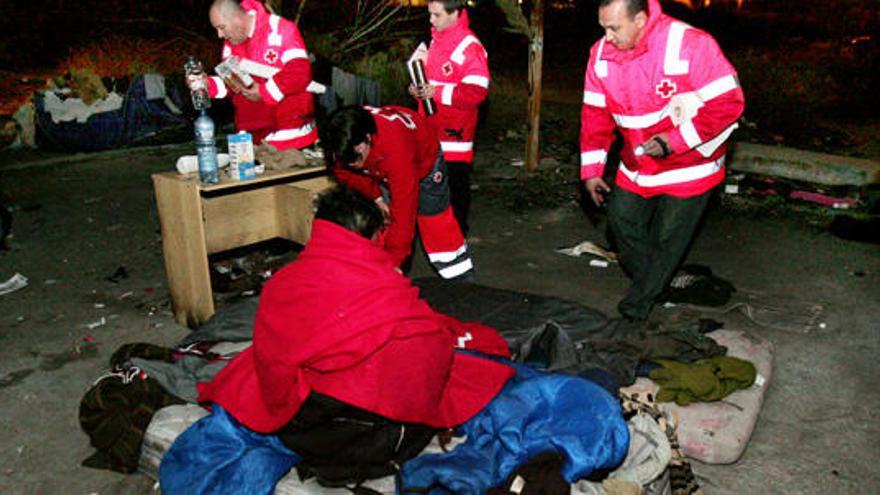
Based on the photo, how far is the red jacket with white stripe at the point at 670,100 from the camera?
3.84 m

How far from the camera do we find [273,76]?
5.24 m

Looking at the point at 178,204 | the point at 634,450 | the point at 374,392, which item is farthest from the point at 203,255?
the point at 634,450

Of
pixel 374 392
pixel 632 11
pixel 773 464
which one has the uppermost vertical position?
pixel 632 11

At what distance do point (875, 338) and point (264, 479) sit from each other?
3921 millimetres

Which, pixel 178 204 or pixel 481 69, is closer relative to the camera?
pixel 178 204

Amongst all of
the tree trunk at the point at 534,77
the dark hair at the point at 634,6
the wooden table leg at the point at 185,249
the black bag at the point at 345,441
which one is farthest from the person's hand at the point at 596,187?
the tree trunk at the point at 534,77

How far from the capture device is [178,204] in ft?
Result: 14.5

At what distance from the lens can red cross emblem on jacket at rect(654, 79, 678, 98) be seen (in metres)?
3.91

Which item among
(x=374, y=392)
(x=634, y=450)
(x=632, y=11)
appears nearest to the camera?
(x=374, y=392)

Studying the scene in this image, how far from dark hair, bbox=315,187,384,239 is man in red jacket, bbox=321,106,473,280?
1.31 ft

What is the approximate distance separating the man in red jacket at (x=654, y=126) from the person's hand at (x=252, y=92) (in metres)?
2.39

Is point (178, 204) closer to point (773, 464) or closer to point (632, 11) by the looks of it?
point (632, 11)

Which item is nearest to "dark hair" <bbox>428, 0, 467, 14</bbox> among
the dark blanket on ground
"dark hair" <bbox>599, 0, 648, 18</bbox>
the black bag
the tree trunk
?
"dark hair" <bbox>599, 0, 648, 18</bbox>

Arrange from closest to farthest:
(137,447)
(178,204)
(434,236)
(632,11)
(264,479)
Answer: (264,479) < (137,447) < (632,11) < (178,204) < (434,236)
